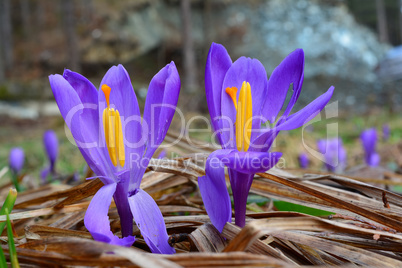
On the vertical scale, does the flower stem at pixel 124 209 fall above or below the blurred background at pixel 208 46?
below

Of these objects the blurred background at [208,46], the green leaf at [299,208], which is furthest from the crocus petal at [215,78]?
the blurred background at [208,46]

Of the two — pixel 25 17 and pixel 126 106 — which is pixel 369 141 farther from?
pixel 25 17

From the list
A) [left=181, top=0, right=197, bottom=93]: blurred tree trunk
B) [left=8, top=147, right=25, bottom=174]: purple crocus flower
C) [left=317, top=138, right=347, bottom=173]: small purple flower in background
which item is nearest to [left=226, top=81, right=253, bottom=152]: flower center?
[left=8, top=147, right=25, bottom=174]: purple crocus flower

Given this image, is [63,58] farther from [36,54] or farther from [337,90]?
[337,90]

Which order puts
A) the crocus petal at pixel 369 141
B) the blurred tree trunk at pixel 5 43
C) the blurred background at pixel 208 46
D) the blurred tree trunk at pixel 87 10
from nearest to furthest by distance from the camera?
the crocus petal at pixel 369 141 < the blurred background at pixel 208 46 < the blurred tree trunk at pixel 5 43 < the blurred tree trunk at pixel 87 10

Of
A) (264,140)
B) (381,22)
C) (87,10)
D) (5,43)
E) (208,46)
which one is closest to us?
(264,140)

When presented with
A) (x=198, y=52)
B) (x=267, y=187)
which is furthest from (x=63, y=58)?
(x=267, y=187)

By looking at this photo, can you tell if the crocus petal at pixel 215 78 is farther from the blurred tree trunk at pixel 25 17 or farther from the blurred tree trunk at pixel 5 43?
the blurred tree trunk at pixel 25 17

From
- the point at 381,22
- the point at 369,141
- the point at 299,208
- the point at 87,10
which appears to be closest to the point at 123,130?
the point at 299,208
